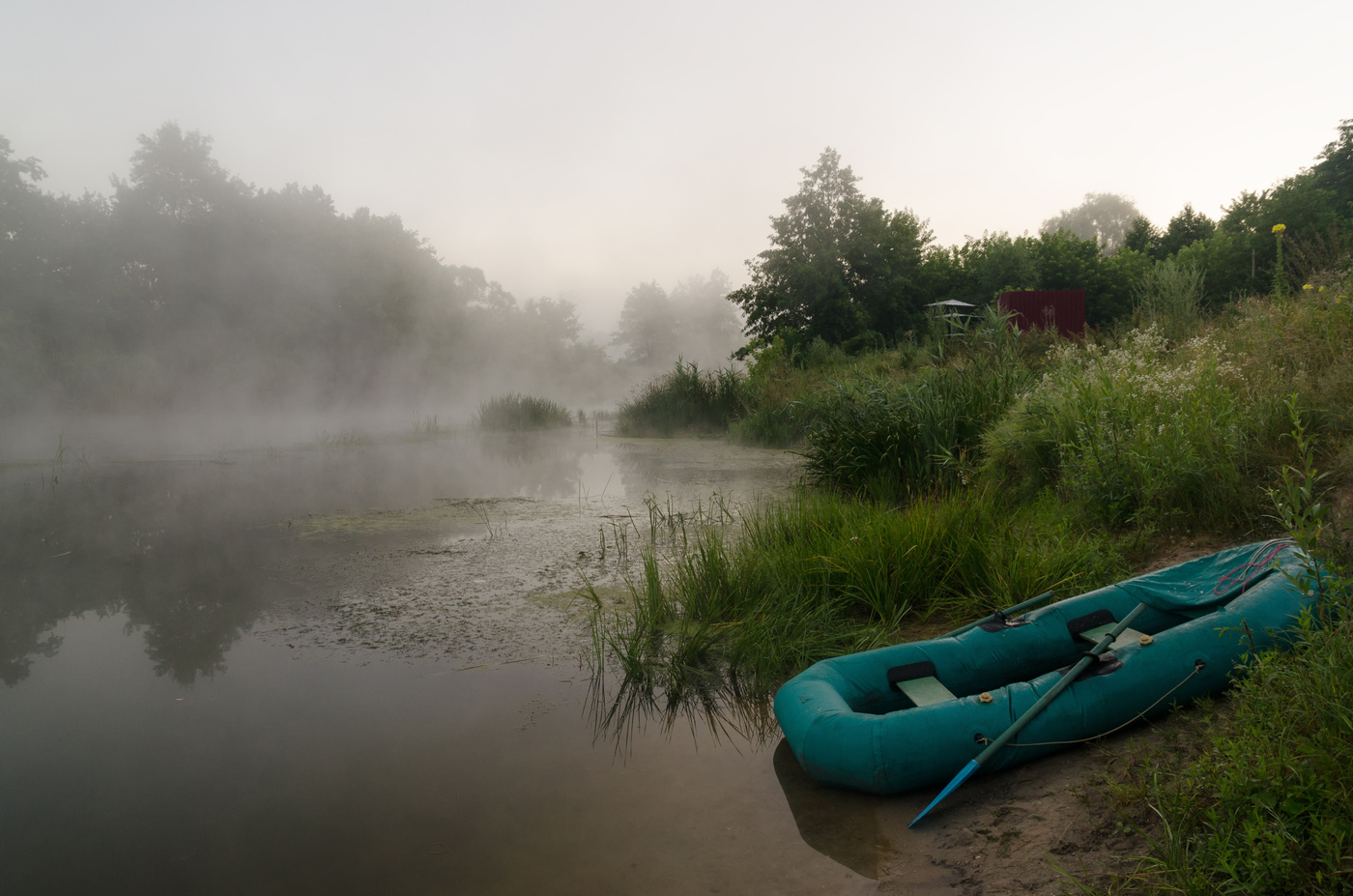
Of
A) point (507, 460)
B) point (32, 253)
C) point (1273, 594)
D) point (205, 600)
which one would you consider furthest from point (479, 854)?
point (32, 253)

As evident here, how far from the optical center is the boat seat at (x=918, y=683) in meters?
2.14

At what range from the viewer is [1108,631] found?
2.24 metres

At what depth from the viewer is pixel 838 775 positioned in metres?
1.93

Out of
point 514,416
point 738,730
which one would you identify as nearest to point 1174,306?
point 738,730

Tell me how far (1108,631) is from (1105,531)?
1393 mm

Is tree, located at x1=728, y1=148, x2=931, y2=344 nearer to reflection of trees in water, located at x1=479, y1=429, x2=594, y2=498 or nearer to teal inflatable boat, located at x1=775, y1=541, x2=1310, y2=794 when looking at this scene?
reflection of trees in water, located at x1=479, y1=429, x2=594, y2=498

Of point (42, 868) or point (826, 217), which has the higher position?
point (826, 217)

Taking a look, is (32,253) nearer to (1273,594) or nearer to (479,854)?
(479,854)

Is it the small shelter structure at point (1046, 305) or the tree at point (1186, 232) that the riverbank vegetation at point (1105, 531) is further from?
the tree at point (1186, 232)

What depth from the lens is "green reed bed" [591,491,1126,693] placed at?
282 cm

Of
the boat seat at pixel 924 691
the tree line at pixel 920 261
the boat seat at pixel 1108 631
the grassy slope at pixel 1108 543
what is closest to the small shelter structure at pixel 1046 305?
the tree line at pixel 920 261

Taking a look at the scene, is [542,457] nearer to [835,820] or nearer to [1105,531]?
[1105,531]

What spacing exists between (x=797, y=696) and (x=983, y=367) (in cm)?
432

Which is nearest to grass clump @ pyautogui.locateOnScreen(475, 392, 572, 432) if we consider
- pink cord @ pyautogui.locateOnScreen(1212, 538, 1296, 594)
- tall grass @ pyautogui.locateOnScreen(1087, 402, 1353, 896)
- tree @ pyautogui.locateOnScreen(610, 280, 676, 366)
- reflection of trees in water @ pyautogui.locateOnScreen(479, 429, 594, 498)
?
reflection of trees in water @ pyautogui.locateOnScreen(479, 429, 594, 498)
